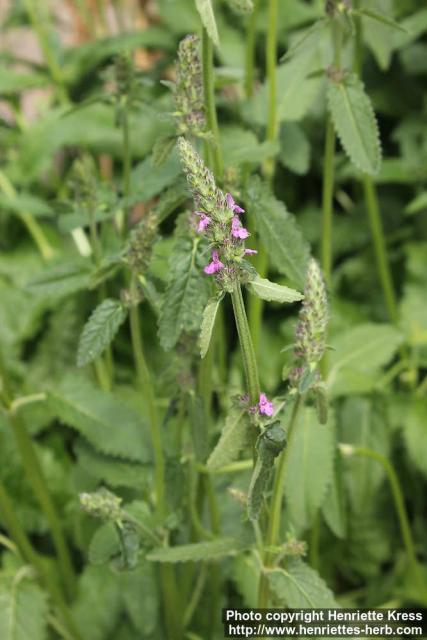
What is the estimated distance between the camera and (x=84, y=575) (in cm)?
153

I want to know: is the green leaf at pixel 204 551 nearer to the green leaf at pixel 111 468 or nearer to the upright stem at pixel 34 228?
the green leaf at pixel 111 468

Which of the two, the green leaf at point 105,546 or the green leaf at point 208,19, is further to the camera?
the green leaf at point 105,546

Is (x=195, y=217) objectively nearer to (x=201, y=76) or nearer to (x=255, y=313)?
(x=201, y=76)

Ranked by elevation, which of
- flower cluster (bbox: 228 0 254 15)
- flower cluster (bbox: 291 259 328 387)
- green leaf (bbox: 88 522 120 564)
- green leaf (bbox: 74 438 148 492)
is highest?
flower cluster (bbox: 228 0 254 15)

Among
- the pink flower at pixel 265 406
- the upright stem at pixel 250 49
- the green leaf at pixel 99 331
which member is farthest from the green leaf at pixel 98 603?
the upright stem at pixel 250 49

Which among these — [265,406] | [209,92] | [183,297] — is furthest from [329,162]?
[265,406]

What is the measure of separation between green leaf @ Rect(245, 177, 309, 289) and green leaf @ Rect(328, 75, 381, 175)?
0.13 meters

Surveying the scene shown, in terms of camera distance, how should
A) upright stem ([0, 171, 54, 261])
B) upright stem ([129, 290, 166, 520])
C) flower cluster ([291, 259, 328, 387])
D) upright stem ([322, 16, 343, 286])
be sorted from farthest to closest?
upright stem ([0, 171, 54, 261]) → upright stem ([322, 16, 343, 286]) → upright stem ([129, 290, 166, 520]) → flower cluster ([291, 259, 328, 387])

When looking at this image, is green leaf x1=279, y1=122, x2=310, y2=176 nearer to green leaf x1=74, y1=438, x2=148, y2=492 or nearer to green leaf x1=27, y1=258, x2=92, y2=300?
green leaf x1=27, y1=258, x2=92, y2=300

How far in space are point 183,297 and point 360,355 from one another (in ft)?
2.26

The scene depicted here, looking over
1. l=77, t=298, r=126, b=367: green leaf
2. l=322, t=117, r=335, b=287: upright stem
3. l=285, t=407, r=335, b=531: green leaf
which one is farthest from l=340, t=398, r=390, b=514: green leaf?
l=77, t=298, r=126, b=367: green leaf

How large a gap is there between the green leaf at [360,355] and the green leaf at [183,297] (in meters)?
0.60

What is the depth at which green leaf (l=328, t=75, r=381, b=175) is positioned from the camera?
121cm

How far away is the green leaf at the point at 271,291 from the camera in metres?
0.86
